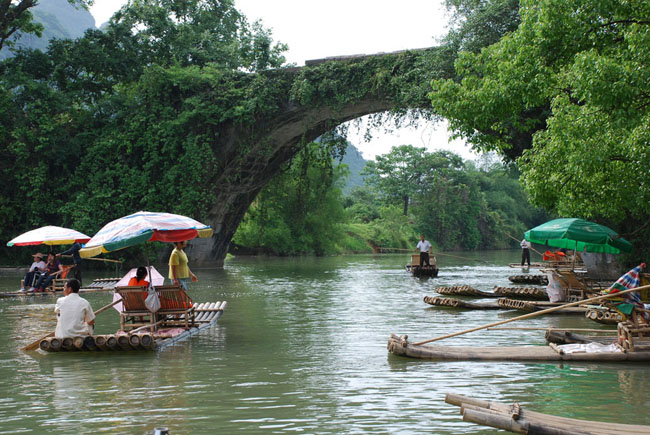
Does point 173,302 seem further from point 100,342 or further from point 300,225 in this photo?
point 300,225

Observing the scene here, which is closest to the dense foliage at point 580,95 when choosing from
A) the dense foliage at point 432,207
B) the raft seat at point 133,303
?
the raft seat at point 133,303

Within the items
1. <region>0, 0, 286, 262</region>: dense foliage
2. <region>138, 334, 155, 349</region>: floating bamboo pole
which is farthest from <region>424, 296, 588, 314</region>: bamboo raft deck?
<region>0, 0, 286, 262</region>: dense foliage

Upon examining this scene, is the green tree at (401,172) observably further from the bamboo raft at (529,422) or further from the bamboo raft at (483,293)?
the bamboo raft at (529,422)

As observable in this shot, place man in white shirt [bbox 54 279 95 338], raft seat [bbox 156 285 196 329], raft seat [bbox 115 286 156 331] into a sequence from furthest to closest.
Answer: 1. raft seat [bbox 156 285 196 329]
2. raft seat [bbox 115 286 156 331]
3. man in white shirt [bbox 54 279 95 338]

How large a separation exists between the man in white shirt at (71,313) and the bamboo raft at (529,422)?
5630 mm

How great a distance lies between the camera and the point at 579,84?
33.3ft

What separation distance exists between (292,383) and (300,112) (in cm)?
2095

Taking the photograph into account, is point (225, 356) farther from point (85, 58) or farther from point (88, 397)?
point (85, 58)

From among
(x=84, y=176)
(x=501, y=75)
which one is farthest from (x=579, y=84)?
(x=84, y=176)

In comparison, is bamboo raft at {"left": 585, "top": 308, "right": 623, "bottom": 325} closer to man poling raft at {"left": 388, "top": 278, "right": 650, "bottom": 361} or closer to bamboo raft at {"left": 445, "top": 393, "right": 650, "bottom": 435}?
man poling raft at {"left": 388, "top": 278, "right": 650, "bottom": 361}

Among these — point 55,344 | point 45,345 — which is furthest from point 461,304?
point 45,345

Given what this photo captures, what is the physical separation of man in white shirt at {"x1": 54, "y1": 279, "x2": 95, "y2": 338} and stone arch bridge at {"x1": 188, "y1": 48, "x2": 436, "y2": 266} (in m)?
15.6

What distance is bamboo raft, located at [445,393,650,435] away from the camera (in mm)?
4863

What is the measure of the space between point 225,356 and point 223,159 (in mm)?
20820
